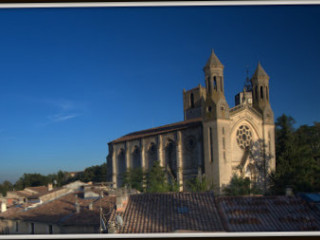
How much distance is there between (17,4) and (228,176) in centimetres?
2021

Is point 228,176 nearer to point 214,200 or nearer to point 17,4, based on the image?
point 214,200

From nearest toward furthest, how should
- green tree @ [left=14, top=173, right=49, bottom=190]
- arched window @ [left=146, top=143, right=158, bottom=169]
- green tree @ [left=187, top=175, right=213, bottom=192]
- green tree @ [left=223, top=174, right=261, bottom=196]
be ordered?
green tree @ [left=223, top=174, right=261, bottom=196], green tree @ [left=187, top=175, right=213, bottom=192], arched window @ [left=146, top=143, right=158, bottom=169], green tree @ [left=14, top=173, right=49, bottom=190]

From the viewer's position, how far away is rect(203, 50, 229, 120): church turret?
26828 millimetres

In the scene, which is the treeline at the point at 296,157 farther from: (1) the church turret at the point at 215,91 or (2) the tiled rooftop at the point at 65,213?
(2) the tiled rooftop at the point at 65,213

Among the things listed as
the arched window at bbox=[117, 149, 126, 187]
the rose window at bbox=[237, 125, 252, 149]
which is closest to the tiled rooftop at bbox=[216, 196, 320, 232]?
the rose window at bbox=[237, 125, 252, 149]

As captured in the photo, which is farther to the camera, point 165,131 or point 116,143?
point 116,143

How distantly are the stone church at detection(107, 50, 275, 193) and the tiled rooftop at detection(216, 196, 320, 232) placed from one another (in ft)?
43.6

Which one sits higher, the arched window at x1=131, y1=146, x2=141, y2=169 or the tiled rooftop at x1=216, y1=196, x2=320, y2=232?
the arched window at x1=131, y1=146, x2=141, y2=169

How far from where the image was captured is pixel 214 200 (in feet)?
38.5

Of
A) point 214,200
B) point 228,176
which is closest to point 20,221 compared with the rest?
point 214,200

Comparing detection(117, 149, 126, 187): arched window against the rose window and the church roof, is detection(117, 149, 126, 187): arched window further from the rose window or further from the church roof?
the rose window

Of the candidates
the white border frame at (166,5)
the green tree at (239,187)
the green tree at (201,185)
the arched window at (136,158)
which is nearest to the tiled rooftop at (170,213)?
the white border frame at (166,5)

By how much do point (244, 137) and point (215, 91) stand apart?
3915 mm

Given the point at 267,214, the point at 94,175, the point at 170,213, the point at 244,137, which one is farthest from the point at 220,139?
the point at 94,175
